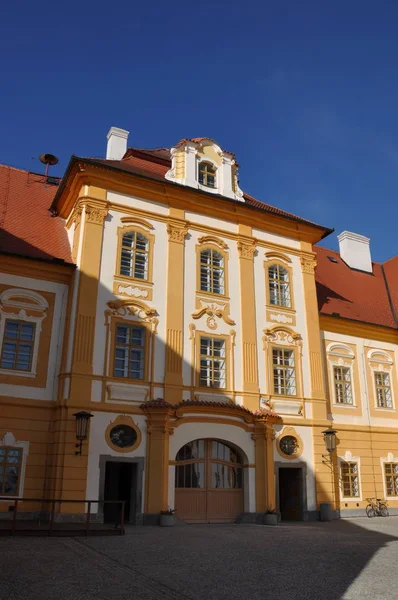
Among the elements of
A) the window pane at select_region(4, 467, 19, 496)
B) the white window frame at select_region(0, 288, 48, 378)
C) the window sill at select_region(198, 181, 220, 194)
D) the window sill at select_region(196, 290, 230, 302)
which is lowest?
the window pane at select_region(4, 467, 19, 496)

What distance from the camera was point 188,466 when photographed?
16.4m

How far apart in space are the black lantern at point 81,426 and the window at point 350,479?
390 inches

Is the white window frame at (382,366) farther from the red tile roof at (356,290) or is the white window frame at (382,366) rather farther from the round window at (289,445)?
the round window at (289,445)

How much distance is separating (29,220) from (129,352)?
597cm

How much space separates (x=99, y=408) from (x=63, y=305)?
3306 mm

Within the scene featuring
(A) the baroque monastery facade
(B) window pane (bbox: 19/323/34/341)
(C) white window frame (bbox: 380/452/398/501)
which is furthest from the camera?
(C) white window frame (bbox: 380/452/398/501)

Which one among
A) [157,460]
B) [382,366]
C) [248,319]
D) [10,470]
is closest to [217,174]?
[248,319]

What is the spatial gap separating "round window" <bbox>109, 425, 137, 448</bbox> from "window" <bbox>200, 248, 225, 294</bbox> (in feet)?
17.4

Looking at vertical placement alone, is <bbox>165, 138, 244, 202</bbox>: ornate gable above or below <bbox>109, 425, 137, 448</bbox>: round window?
above

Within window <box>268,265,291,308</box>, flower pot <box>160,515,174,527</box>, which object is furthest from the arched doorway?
window <box>268,265,291,308</box>

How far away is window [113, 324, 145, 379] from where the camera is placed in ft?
53.2

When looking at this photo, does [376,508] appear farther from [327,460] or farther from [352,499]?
[327,460]

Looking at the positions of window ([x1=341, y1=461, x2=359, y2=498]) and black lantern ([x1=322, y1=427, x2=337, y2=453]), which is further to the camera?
window ([x1=341, y1=461, x2=359, y2=498])

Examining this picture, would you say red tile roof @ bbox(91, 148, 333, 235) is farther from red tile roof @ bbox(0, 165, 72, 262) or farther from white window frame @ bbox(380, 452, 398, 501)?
white window frame @ bbox(380, 452, 398, 501)
